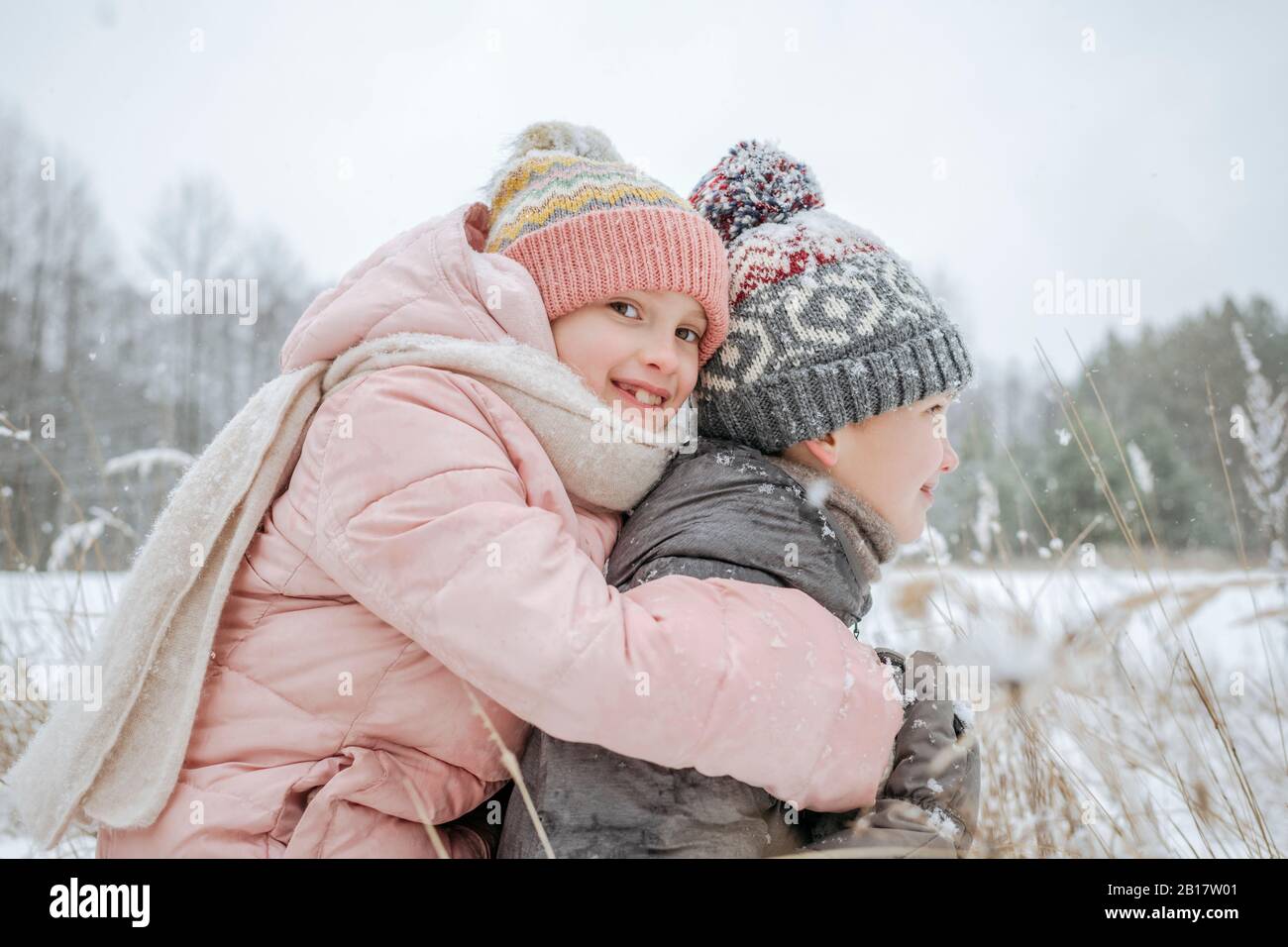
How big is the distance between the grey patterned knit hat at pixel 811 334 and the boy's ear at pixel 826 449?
0.04 m

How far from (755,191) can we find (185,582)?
145 centimetres

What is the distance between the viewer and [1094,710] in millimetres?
2072

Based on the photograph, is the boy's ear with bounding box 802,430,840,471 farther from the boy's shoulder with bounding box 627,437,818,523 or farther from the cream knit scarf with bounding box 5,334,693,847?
the cream knit scarf with bounding box 5,334,693,847

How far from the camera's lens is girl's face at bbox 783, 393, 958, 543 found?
5.84ft

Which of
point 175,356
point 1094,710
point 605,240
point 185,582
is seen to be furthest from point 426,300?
point 175,356

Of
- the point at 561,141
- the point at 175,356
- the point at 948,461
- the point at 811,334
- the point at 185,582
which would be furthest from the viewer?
the point at 175,356

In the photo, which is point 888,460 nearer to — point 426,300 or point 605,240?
point 605,240

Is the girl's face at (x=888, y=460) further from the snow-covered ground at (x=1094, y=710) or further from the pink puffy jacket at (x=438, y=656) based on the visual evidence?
the pink puffy jacket at (x=438, y=656)

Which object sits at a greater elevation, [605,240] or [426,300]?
[605,240]

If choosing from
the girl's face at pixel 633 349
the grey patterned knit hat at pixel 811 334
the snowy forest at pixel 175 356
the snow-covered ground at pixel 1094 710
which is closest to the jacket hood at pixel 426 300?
the girl's face at pixel 633 349

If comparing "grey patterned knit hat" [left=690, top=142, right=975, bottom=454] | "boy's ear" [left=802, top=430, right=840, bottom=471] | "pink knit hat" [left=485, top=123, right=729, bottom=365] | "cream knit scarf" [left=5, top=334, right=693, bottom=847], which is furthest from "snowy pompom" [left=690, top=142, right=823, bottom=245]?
"cream knit scarf" [left=5, top=334, right=693, bottom=847]

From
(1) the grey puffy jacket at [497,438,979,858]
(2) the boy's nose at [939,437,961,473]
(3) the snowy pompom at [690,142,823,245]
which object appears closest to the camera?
(1) the grey puffy jacket at [497,438,979,858]
